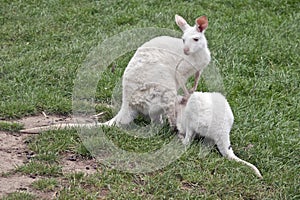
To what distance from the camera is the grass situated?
4.29 m

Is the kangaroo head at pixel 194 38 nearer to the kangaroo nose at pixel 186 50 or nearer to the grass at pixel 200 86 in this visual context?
the kangaroo nose at pixel 186 50

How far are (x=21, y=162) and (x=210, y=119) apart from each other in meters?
1.42

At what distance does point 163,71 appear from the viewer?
4.84 meters

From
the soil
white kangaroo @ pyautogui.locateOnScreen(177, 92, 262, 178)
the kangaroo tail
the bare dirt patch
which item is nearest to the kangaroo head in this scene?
white kangaroo @ pyautogui.locateOnScreen(177, 92, 262, 178)

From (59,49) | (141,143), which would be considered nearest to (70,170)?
(141,143)

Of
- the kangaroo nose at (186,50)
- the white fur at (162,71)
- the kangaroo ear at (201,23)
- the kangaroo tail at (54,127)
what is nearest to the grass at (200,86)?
the kangaroo tail at (54,127)

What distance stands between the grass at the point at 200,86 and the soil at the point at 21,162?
0.08 m

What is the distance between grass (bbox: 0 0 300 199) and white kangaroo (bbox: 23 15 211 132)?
283 mm

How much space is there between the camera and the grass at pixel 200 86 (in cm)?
429

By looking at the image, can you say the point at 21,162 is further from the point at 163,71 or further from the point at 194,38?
the point at 194,38

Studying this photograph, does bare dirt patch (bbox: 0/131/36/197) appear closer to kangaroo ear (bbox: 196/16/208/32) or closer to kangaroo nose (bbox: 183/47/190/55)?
kangaroo nose (bbox: 183/47/190/55)

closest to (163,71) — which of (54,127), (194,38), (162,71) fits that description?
(162,71)

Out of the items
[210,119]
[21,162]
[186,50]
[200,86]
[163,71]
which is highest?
[186,50]

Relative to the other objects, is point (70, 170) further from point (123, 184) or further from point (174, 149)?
point (174, 149)
